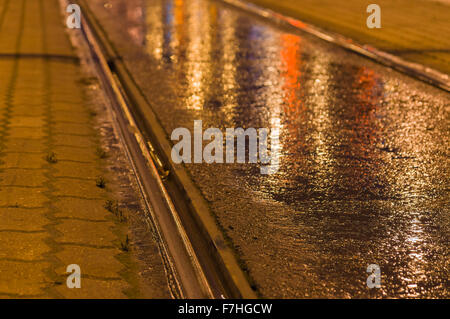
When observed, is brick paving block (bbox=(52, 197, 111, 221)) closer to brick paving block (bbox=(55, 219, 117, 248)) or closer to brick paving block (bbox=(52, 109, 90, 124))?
brick paving block (bbox=(55, 219, 117, 248))

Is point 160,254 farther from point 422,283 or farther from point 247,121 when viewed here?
point 247,121

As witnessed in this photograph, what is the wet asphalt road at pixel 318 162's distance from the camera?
5160 mm

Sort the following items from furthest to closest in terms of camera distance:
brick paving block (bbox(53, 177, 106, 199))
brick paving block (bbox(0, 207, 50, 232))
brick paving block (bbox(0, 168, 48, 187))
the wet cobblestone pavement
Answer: brick paving block (bbox(0, 168, 48, 187)), brick paving block (bbox(53, 177, 106, 199)), brick paving block (bbox(0, 207, 50, 232)), the wet cobblestone pavement

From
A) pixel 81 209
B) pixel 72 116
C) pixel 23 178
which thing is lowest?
pixel 81 209

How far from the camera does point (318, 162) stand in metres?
7.43

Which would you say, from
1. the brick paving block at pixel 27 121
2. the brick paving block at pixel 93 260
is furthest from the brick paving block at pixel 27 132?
the brick paving block at pixel 93 260

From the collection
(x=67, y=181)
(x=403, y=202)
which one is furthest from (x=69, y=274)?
(x=403, y=202)

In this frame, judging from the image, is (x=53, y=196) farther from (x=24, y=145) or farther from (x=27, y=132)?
(x=27, y=132)

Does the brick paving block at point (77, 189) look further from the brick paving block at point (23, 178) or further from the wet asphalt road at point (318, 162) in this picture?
the wet asphalt road at point (318, 162)

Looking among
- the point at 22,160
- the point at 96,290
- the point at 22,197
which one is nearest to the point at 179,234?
the point at 96,290

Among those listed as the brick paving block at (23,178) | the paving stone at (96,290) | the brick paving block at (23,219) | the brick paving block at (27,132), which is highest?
the brick paving block at (27,132)

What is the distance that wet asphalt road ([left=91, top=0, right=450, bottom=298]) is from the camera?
516cm

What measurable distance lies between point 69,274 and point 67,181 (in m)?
1.99

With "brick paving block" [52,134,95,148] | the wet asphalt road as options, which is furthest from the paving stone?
"brick paving block" [52,134,95,148]
